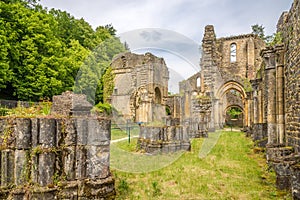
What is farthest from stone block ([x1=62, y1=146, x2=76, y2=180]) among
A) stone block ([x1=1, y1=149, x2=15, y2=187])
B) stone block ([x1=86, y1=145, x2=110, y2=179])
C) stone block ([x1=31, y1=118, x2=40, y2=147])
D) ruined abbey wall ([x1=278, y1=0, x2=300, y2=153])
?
ruined abbey wall ([x1=278, y1=0, x2=300, y2=153])

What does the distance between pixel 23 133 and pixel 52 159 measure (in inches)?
24.2

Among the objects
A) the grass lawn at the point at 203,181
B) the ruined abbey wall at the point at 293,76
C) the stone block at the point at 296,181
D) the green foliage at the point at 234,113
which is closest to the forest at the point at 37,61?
the grass lawn at the point at 203,181

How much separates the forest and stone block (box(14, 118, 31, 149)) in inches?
581

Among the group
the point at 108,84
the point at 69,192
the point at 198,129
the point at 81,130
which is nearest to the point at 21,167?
the point at 69,192

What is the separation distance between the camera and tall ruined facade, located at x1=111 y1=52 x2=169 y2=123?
2650cm

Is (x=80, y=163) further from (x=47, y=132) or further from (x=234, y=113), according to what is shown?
(x=234, y=113)

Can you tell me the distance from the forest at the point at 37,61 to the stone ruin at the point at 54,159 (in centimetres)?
1473

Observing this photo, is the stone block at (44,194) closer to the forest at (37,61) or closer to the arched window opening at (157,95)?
the forest at (37,61)

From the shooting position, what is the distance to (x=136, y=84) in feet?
90.9

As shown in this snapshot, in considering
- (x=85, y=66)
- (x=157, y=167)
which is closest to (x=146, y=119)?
(x=85, y=66)

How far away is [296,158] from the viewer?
212 inches

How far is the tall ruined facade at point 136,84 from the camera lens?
26.5 metres

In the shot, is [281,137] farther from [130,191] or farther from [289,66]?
[130,191]

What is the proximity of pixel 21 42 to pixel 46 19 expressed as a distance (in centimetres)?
399
